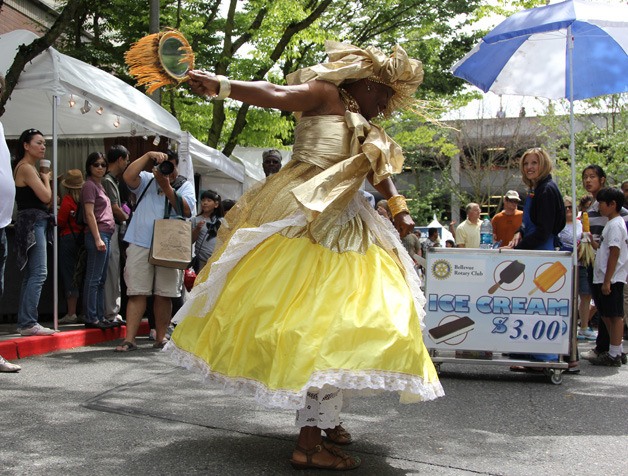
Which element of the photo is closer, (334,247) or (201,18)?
(334,247)

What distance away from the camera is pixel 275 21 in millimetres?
17562

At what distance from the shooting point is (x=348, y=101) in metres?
4.21

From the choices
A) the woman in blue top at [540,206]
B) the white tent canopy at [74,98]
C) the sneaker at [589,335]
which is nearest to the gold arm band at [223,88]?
the woman in blue top at [540,206]

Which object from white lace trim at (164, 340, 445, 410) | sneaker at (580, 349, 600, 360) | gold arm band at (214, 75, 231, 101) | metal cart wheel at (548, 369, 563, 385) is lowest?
sneaker at (580, 349, 600, 360)

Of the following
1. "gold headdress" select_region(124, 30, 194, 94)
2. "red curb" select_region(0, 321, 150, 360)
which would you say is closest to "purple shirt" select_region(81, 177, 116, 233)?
"red curb" select_region(0, 321, 150, 360)

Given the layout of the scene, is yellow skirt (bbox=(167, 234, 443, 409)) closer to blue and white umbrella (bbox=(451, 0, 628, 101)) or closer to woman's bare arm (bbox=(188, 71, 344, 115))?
woman's bare arm (bbox=(188, 71, 344, 115))

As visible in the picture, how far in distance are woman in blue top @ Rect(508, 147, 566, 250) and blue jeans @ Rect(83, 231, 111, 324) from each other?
402 centimetres

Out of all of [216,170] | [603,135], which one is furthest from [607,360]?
[603,135]

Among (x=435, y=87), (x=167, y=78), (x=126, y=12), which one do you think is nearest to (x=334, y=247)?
(x=167, y=78)

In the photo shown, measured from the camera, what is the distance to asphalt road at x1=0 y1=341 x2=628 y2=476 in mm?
3850

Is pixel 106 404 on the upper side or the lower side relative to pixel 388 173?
lower

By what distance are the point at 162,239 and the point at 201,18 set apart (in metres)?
10.9

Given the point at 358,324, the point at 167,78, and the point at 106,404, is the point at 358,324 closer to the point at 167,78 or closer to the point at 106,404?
the point at 167,78

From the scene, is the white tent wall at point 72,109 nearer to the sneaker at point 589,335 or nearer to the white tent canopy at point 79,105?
the white tent canopy at point 79,105
